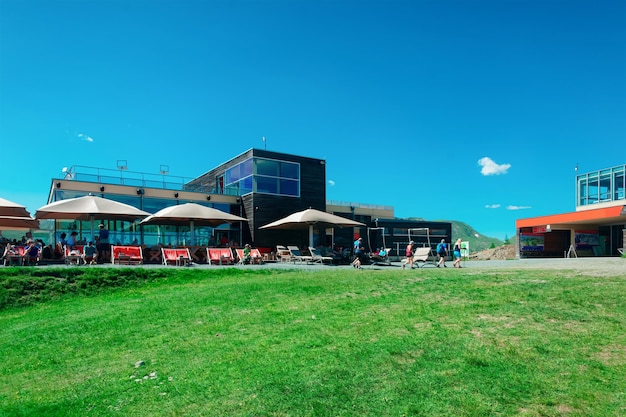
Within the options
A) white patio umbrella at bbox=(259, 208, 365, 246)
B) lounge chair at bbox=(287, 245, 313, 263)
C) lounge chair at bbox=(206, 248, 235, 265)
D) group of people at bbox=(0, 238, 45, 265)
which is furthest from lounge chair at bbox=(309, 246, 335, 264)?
group of people at bbox=(0, 238, 45, 265)

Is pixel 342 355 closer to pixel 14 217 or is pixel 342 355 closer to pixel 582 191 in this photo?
pixel 14 217

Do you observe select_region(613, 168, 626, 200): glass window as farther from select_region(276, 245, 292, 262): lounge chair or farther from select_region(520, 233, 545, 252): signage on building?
select_region(276, 245, 292, 262): lounge chair

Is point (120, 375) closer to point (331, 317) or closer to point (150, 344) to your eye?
point (150, 344)

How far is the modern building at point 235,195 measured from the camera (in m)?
20.8

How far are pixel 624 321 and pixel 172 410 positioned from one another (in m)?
5.14

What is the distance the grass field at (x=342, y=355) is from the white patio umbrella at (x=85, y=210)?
7.95 metres

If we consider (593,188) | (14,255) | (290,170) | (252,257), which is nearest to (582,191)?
(593,188)

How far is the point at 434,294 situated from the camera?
7.61 meters

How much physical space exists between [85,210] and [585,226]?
34.8m

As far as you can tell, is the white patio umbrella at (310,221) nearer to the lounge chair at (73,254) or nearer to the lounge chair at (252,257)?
the lounge chair at (252,257)

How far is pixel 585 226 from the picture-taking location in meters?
34.1

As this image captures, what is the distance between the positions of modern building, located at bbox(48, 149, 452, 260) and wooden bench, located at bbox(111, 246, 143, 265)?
4262 mm

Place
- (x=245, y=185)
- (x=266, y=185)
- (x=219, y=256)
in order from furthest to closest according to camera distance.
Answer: (x=245, y=185)
(x=266, y=185)
(x=219, y=256)

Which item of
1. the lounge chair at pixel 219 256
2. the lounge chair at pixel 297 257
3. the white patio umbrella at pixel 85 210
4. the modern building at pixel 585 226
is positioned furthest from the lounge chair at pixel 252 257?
the modern building at pixel 585 226
